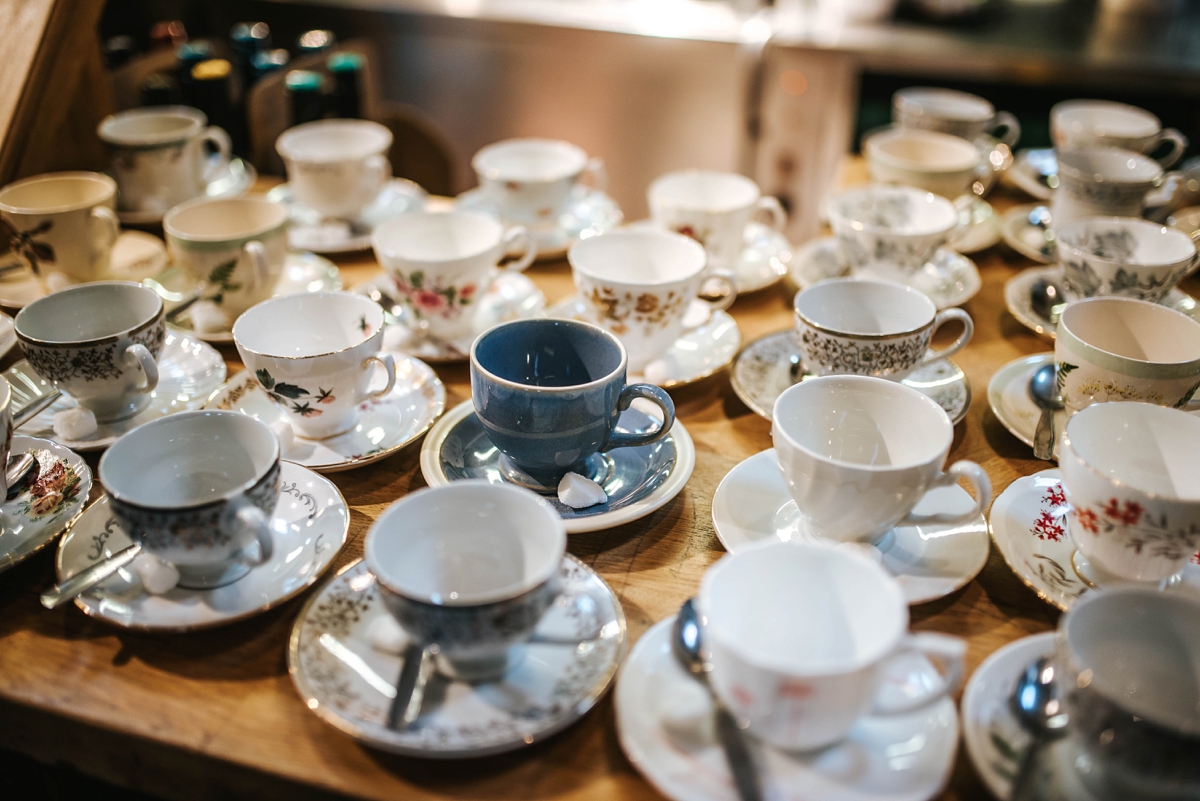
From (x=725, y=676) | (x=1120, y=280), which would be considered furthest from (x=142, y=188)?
(x=1120, y=280)

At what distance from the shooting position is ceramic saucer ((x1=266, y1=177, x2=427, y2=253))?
143 cm

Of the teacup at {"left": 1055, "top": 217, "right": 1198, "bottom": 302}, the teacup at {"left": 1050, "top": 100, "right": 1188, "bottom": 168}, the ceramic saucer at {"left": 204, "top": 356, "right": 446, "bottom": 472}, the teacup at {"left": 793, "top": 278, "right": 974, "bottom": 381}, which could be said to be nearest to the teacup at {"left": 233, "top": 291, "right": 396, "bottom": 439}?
the ceramic saucer at {"left": 204, "top": 356, "right": 446, "bottom": 472}

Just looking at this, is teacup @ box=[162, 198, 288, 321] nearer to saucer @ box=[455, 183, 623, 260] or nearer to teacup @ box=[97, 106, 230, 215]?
teacup @ box=[97, 106, 230, 215]

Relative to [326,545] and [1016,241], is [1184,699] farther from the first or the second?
[1016,241]

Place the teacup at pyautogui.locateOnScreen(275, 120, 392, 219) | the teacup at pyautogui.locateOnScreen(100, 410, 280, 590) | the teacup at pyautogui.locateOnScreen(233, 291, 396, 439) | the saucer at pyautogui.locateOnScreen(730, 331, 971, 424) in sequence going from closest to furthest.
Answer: the teacup at pyautogui.locateOnScreen(100, 410, 280, 590) < the teacup at pyautogui.locateOnScreen(233, 291, 396, 439) < the saucer at pyautogui.locateOnScreen(730, 331, 971, 424) < the teacup at pyautogui.locateOnScreen(275, 120, 392, 219)

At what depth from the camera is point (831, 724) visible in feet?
1.90

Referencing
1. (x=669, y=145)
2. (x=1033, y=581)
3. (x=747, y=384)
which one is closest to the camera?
(x=1033, y=581)

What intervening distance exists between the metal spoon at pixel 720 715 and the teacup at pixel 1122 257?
2.38 ft

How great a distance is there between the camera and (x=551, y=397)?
81 centimetres

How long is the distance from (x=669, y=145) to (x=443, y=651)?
240 cm

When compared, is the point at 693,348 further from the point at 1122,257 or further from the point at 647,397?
the point at 1122,257

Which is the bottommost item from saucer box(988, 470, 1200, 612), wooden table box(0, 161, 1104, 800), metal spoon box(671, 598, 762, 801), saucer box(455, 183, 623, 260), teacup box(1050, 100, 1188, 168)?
wooden table box(0, 161, 1104, 800)

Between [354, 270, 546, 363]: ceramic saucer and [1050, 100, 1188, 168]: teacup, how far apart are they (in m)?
0.94

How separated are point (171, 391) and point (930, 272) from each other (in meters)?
1.09
